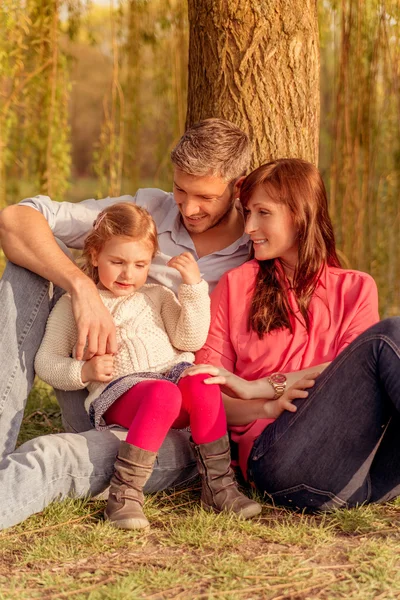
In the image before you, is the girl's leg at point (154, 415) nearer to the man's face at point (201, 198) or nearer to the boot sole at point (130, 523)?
the boot sole at point (130, 523)

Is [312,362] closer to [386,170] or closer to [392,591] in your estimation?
[392,591]

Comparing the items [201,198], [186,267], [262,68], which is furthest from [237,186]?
[262,68]

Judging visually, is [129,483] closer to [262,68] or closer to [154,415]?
[154,415]

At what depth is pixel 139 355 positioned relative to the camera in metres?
2.57

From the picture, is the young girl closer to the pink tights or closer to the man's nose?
the pink tights

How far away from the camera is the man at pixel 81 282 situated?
96.9 inches

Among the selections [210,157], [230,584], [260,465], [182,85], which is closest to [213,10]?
[210,157]

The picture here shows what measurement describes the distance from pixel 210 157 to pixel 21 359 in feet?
2.64

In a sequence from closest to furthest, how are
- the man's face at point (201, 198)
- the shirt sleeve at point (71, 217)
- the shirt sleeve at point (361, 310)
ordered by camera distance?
1. the shirt sleeve at point (361, 310)
2. the man's face at point (201, 198)
3. the shirt sleeve at point (71, 217)

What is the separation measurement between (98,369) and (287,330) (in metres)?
0.56

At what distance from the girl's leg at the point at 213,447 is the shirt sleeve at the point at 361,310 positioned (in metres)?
0.43

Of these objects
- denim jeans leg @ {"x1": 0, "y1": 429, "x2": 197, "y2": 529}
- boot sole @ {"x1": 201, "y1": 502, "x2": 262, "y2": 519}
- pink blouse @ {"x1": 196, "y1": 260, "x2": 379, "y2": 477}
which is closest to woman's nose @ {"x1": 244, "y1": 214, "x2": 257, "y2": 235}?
pink blouse @ {"x1": 196, "y1": 260, "x2": 379, "y2": 477}

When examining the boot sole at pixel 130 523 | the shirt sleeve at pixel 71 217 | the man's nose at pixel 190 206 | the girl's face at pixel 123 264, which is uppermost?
the man's nose at pixel 190 206

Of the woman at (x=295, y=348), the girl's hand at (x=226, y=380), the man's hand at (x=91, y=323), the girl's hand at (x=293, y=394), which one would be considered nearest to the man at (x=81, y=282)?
the man's hand at (x=91, y=323)
